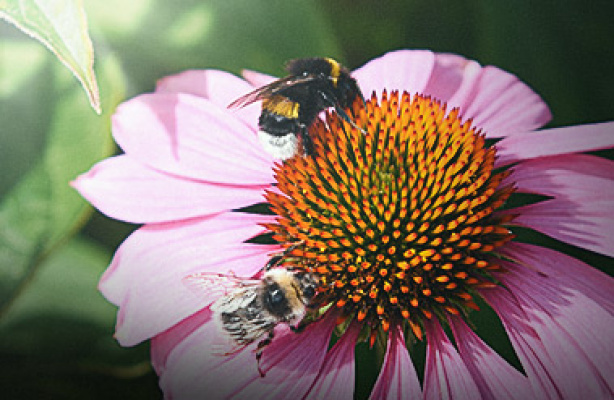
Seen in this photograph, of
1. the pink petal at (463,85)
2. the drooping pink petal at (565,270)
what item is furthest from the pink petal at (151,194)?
the drooping pink petal at (565,270)

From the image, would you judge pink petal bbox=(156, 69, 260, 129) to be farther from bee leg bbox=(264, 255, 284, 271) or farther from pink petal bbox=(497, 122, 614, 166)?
pink petal bbox=(497, 122, 614, 166)

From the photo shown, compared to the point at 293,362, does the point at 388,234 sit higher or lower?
higher

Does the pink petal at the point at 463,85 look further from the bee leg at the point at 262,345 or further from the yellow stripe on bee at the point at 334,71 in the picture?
the bee leg at the point at 262,345

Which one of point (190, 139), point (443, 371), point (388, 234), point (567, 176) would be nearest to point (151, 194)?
point (190, 139)

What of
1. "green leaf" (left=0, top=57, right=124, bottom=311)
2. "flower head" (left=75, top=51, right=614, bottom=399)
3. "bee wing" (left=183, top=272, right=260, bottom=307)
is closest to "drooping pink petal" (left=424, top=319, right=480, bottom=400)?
"flower head" (left=75, top=51, right=614, bottom=399)

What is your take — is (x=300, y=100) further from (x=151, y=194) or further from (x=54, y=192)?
(x=54, y=192)

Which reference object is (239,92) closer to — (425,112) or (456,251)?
(425,112)

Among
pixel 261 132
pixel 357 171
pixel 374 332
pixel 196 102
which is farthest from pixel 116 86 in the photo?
pixel 374 332
